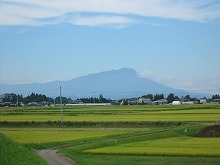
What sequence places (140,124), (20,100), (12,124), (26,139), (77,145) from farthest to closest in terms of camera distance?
(20,100) → (12,124) → (140,124) → (26,139) → (77,145)

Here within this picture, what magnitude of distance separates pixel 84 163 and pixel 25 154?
110 inches

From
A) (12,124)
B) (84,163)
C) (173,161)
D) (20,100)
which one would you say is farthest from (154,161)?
(20,100)

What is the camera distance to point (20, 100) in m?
144

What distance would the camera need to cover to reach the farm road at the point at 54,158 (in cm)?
2008

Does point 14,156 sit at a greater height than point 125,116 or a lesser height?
lesser

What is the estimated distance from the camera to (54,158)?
869 inches

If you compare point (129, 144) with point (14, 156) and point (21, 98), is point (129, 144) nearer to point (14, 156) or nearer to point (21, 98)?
point (14, 156)

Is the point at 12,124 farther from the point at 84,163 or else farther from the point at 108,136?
the point at 84,163

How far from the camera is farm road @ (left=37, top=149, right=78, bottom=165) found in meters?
20.1

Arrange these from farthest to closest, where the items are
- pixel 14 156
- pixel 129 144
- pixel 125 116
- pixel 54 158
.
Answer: pixel 125 116, pixel 129 144, pixel 54 158, pixel 14 156

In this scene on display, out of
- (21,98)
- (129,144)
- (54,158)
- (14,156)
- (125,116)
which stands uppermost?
(21,98)

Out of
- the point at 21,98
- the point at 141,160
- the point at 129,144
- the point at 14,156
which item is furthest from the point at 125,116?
the point at 21,98

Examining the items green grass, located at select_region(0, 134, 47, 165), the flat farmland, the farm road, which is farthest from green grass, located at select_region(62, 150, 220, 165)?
the flat farmland

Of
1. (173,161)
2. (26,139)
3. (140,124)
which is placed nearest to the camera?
(173,161)
